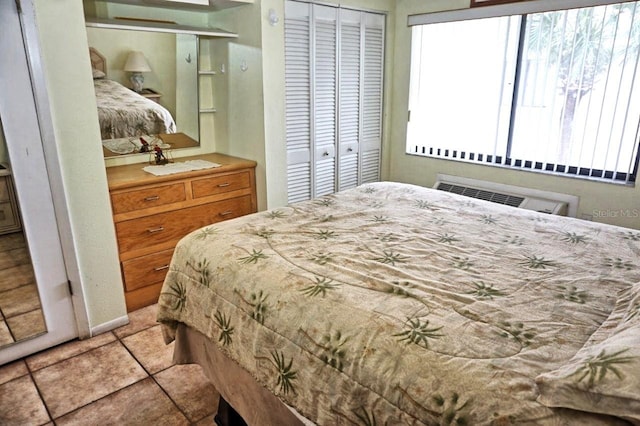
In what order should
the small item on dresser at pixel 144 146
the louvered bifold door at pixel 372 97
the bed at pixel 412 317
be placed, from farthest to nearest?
the louvered bifold door at pixel 372 97 < the small item on dresser at pixel 144 146 < the bed at pixel 412 317

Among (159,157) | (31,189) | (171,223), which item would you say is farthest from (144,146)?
(31,189)

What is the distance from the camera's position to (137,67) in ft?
9.49

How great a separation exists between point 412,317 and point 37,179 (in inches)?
76.7

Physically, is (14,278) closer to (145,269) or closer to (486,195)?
(145,269)

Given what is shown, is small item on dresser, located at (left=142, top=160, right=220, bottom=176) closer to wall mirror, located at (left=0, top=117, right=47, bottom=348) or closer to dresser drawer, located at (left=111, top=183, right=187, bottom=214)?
dresser drawer, located at (left=111, top=183, right=187, bottom=214)

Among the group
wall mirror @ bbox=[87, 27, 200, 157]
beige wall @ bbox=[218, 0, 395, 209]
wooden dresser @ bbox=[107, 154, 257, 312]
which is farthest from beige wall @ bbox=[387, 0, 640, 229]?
wall mirror @ bbox=[87, 27, 200, 157]

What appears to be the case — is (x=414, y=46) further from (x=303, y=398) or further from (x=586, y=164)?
(x=303, y=398)

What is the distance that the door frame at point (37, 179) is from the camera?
6.48ft

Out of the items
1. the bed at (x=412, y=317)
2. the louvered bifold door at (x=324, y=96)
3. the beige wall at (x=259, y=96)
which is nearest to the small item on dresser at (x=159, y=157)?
the beige wall at (x=259, y=96)

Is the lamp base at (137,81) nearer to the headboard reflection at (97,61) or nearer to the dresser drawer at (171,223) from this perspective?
the headboard reflection at (97,61)

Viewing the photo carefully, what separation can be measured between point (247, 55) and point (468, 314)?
95.1 inches

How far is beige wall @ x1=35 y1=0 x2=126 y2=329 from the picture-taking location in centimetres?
209

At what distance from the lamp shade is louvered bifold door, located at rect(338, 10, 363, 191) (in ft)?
4.84

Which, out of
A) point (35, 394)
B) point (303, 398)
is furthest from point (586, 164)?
point (35, 394)
